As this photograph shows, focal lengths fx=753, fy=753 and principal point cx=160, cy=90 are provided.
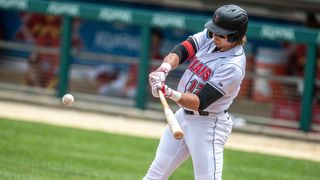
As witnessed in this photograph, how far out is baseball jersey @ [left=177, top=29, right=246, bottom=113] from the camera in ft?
19.2

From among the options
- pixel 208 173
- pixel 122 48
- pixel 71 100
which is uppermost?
pixel 122 48

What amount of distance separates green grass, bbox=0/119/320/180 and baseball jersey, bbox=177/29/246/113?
259 centimetres

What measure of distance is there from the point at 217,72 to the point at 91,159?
404 cm

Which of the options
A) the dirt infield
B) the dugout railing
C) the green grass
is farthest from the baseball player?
the dugout railing

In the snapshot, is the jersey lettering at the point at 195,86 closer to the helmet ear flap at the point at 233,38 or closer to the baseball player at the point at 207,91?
the baseball player at the point at 207,91

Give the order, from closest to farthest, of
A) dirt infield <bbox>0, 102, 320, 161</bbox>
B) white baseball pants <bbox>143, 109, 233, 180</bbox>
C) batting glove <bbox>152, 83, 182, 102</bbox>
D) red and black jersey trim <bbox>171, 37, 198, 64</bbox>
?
batting glove <bbox>152, 83, 182, 102</bbox>
white baseball pants <bbox>143, 109, 233, 180</bbox>
red and black jersey trim <bbox>171, 37, 198, 64</bbox>
dirt infield <bbox>0, 102, 320, 161</bbox>

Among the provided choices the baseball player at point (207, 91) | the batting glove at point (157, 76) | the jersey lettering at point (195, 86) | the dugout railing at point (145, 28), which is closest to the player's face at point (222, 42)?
the baseball player at point (207, 91)

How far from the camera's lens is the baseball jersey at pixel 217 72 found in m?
5.85

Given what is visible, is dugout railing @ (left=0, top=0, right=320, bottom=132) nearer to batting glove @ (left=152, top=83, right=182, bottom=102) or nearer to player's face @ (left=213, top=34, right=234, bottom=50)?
player's face @ (left=213, top=34, right=234, bottom=50)

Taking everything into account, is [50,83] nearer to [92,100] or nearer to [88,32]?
[92,100]

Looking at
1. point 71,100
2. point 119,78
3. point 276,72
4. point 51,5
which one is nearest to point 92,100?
point 119,78

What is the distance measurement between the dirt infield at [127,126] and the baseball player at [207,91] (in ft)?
18.2

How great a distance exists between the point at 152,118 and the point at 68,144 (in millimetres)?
3422

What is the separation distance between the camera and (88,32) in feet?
55.6
